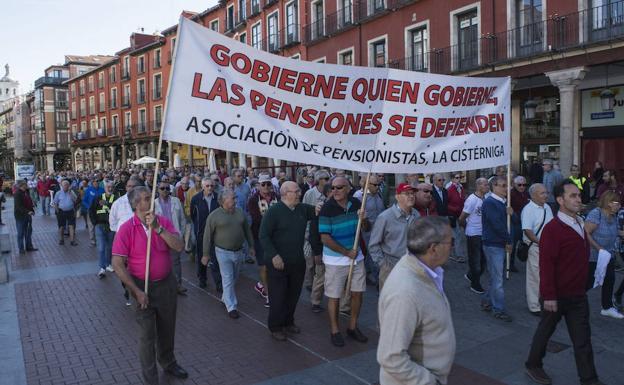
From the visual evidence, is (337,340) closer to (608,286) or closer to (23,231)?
(608,286)

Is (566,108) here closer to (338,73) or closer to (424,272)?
(338,73)

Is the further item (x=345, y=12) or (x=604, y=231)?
(x=345, y=12)

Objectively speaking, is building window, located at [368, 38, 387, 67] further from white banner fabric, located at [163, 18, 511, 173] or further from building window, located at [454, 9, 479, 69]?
white banner fabric, located at [163, 18, 511, 173]

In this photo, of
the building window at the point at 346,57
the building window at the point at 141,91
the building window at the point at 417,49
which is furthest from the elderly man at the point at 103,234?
the building window at the point at 141,91

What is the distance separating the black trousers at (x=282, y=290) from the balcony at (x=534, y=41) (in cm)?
1246

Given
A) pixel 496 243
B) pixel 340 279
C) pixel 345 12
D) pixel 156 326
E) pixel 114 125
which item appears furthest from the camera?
pixel 114 125

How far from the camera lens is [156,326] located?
4621 millimetres

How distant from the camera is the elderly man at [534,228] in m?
6.29

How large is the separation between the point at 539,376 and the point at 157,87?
45.7 metres

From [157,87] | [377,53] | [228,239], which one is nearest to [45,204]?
[377,53]

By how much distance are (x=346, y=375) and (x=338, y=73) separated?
2912 millimetres

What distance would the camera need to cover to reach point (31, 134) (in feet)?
277

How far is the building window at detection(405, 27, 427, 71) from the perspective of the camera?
2084cm

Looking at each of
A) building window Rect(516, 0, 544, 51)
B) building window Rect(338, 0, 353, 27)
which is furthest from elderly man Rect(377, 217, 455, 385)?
building window Rect(338, 0, 353, 27)
